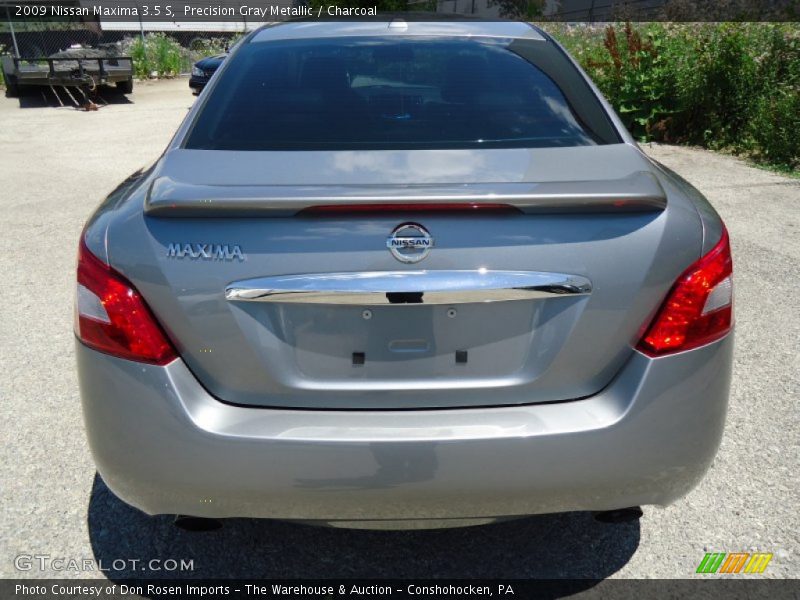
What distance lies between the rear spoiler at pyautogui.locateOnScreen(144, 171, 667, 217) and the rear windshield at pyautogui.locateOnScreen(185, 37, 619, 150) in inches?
16.8

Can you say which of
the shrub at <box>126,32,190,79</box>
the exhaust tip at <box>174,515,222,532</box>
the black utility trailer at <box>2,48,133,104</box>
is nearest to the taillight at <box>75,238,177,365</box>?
the exhaust tip at <box>174,515,222,532</box>

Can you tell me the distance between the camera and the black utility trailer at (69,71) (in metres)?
15.0

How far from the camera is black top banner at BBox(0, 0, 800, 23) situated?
17.4 metres

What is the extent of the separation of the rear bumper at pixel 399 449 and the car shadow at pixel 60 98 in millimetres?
15231

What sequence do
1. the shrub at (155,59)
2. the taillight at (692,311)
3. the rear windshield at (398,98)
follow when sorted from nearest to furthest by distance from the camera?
1. the taillight at (692,311)
2. the rear windshield at (398,98)
3. the shrub at (155,59)

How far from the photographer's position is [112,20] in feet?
88.8

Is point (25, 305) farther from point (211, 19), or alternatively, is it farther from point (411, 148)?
point (211, 19)

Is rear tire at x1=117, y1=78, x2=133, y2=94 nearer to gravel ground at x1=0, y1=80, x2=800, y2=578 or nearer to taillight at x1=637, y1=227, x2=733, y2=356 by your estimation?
gravel ground at x1=0, y1=80, x2=800, y2=578

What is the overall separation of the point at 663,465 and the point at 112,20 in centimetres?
2957

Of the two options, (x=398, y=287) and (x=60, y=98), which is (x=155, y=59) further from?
(x=398, y=287)

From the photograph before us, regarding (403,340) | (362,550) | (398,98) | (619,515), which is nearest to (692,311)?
(619,515)

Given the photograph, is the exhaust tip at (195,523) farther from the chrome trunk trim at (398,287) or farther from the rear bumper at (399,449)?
the chrome trunk trim at (398,287)

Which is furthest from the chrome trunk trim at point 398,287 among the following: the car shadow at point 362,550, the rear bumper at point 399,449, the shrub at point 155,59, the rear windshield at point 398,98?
the shrub at point 155,59

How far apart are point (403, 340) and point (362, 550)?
1042 millimetres
